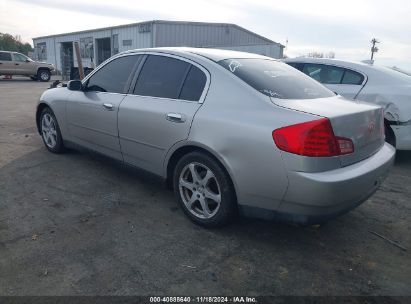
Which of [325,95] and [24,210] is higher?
[325,95]

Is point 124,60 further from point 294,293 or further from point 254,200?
point 294,293

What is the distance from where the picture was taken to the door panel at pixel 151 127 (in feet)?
10.4

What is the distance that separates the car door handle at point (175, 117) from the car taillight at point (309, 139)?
93 cm

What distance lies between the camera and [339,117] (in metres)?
2.63

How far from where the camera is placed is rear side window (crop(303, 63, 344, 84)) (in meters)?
5.64

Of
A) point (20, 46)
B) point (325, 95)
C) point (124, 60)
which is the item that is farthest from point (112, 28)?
point (20, 46)

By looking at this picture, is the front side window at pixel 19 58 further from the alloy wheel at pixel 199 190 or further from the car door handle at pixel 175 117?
the alloy wheel at pixel 199 190

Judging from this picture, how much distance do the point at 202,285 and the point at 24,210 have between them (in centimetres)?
206

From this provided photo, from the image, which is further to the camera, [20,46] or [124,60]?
[20,46]

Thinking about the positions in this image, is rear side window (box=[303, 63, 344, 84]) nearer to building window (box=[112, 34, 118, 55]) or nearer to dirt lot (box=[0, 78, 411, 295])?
dirt lot (box=[0, 78, 411, 295])

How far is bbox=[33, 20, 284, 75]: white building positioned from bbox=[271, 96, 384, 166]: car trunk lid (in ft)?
52.8

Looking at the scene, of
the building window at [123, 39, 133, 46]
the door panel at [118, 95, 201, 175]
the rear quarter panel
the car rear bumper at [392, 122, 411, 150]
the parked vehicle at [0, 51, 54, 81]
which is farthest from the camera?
the building window at [123, 39, 133, 46]

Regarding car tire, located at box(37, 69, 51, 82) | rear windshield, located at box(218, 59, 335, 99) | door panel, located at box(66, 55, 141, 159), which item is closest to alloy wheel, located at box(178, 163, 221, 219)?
rear windshield, located at box(218, 59, 335, 99)

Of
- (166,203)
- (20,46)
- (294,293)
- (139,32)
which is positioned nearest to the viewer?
(294,293)
